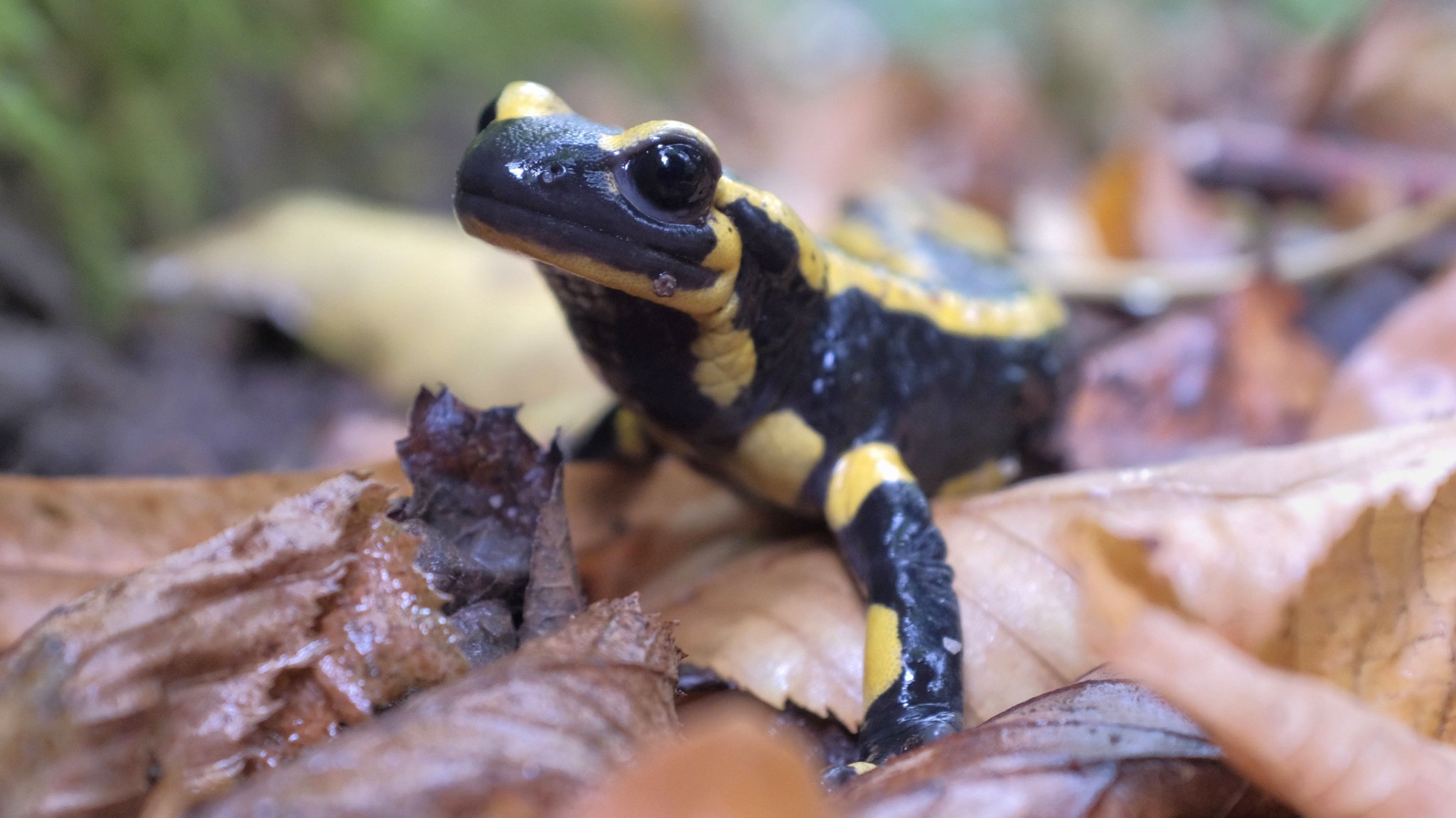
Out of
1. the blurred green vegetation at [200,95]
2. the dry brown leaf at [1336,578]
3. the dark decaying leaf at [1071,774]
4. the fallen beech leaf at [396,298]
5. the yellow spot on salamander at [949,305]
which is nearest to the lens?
the dark decaying leaf at [1071,774]

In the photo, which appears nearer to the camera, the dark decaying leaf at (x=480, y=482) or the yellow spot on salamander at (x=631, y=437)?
the dark decaying leaf at (x=480, y=482)

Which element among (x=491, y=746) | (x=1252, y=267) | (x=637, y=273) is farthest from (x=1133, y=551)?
(x=1252, y=267)

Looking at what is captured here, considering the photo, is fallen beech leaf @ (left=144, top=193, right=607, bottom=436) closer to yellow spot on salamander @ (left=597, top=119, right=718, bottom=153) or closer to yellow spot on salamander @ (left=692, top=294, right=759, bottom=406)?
yellow spot on salamander @ (left=692, top=294, right=759, bottom=406)

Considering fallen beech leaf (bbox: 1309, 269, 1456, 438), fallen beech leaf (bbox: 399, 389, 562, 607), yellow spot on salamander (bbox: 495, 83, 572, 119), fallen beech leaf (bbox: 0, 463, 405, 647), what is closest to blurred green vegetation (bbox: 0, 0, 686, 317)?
fallen beech leaf (bbox: 0, 463, 405, 647)

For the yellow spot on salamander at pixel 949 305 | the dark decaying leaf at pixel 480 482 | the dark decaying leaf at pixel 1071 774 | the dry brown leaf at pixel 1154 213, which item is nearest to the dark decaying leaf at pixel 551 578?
the dark decaying leaf at pixel 480 482

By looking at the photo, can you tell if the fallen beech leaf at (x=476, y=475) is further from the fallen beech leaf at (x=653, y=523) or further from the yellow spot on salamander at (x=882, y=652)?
the yellow spot on salamander at (x=882, y=652)

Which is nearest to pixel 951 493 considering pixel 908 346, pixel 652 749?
pixel 908 346

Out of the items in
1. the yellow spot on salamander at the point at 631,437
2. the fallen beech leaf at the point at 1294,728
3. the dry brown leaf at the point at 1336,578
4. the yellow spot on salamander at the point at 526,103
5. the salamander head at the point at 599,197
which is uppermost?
the yellow spot on salamander at the point at 526,103

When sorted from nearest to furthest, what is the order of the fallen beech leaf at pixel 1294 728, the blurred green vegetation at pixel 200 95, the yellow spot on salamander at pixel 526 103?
the fallen beech leaf at pixel 1294 728
the yellow spot on salamander at pixel 526 103
the blurred green vegetation at pixel 200 95
